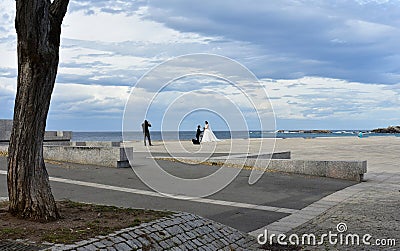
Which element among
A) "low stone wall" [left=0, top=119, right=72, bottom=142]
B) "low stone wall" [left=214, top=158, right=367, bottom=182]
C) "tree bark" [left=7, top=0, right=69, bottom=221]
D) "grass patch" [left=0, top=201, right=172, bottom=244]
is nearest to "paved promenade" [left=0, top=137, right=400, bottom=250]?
"low stone wall" [left=214, top=158, right=367, bottom=182]

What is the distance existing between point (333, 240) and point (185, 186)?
19.7ft

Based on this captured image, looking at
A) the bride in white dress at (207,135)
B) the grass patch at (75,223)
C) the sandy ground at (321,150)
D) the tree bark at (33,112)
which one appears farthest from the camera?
the bride in white dress at (207,135)

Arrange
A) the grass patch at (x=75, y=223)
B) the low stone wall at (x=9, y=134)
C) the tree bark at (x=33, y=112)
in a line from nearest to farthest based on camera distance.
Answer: the grass patch at (x=75, y=223)
the tree bark at (x=33, y=112)
the low stone wall at (x=9, y=134)

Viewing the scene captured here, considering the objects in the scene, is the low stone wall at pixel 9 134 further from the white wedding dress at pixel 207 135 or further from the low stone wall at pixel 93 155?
the white wedding dress at pixel 207 135

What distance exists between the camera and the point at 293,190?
13.3 meters

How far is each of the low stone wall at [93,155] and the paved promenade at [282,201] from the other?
678mm

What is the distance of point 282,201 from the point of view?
37.6 ft

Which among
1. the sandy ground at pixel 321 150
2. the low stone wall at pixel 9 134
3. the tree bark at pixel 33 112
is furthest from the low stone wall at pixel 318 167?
the low stone wall at pixel 9 134

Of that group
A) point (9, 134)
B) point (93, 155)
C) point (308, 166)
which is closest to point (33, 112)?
point (93, 155)

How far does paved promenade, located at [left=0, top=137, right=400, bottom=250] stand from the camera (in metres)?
8.55

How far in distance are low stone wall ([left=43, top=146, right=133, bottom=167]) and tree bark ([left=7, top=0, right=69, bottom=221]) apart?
8.93m

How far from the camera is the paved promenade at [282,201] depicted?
8.55 metres

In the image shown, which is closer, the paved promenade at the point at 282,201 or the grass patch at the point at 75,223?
the grass patch at the point at 75,223

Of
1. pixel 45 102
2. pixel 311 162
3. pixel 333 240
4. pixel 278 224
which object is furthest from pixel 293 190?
pixel 45 102
